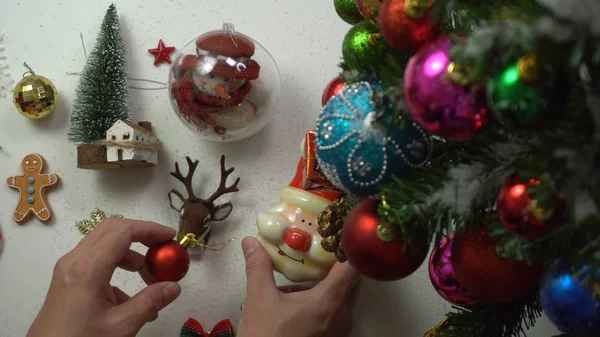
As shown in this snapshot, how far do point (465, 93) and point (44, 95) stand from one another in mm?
963

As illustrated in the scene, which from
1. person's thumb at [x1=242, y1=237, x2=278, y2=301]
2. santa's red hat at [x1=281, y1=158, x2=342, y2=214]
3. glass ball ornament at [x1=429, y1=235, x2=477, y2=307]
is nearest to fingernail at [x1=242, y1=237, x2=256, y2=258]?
person's thumb at [x1=242, y1=237, x2=278, y2=301]

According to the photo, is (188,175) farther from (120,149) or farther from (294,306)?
(294,306)

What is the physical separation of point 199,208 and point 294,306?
291mm

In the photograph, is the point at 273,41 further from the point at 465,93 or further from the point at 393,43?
the point at 465,93

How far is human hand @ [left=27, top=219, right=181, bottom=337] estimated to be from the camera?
0.78 metres

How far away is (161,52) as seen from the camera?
1.06m

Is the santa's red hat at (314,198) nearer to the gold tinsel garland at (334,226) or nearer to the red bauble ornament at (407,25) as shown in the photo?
the gold tinsel garland at (334,226)

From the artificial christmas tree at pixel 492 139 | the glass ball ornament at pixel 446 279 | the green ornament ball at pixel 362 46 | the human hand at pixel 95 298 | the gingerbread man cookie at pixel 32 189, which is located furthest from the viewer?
the gingerbread man cookie at pixel 32 189

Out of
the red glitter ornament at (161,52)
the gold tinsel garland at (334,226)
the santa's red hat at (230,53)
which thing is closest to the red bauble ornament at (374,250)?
the gold tinsel garland at (334,226)

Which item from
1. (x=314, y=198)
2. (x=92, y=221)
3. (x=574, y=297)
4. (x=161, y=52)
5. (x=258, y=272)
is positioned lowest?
(x=92, y=221)

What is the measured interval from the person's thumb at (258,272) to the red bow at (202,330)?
0.59 ft

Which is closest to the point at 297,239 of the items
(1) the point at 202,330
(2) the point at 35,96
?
(1) the point at 202,330

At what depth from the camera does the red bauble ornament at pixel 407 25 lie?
0.44m

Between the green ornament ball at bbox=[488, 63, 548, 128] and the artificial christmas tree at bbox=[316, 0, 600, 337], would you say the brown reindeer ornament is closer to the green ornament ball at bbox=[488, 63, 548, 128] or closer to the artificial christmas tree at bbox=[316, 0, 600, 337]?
the artificial christmas tree at bbox=[316, 0, 600, 337]
